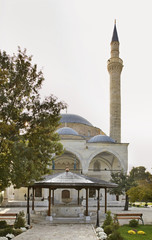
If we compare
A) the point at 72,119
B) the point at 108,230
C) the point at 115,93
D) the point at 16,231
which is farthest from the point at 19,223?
the point at 72,119

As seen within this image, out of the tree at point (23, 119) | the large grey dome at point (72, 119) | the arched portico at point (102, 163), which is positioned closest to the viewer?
the tree at point (23, 119)

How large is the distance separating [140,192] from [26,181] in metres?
4.32

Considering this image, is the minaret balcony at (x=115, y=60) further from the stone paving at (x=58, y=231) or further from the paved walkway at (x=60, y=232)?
the paved walkway at (x=60, y=232)

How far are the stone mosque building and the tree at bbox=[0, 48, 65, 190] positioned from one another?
52.9ft

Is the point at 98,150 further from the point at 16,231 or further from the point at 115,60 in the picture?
the point at 16,231

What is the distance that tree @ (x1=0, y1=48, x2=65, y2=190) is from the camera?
784 centimetres

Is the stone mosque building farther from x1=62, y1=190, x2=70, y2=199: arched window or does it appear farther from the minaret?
x1=62, y1=190, x2=70, y2=199: arched window

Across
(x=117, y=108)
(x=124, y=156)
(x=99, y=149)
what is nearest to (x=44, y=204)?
(x=99, y=149)

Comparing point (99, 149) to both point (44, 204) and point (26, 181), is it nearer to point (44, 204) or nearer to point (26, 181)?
point (44, 204)

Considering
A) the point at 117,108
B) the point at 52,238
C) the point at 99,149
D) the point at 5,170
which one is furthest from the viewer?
the point at 117,108

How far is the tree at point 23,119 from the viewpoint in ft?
25.7

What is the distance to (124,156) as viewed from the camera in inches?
1064

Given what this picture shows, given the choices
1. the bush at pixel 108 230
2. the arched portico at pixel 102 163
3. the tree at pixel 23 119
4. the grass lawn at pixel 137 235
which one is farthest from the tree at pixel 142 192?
the arched portico at pixel 102 163

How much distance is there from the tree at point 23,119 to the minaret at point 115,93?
69.4 feet
